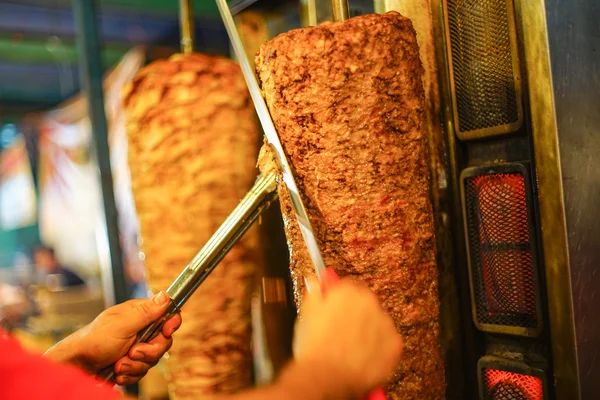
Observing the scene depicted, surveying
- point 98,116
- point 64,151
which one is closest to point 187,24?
point 98,116

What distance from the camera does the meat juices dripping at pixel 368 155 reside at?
1150 millimetres

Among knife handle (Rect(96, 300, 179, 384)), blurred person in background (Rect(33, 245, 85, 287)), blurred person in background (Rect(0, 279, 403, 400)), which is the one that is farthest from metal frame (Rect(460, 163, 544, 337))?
blurred person in background (Rect(33, 245, 85, 287))

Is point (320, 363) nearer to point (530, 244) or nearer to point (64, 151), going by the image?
point (530, 244)

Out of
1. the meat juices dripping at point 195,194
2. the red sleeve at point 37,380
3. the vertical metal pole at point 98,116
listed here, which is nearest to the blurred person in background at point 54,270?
the vertical metal pole at point 98,116

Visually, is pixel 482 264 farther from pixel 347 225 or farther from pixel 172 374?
pixel 172 374

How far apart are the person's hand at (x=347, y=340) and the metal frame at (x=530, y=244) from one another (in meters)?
0.42

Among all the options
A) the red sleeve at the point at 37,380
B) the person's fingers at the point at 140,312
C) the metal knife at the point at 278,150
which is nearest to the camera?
the red sleeve at the point at 37,380

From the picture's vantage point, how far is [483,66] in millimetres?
1305

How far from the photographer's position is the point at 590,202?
1131 millimetres

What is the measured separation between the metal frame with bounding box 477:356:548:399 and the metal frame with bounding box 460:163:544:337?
7cm

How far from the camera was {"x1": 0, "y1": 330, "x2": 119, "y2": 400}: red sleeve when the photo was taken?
0.71m

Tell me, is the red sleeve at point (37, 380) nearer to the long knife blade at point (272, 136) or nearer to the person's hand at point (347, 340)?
the person's hand at point (347, 340)

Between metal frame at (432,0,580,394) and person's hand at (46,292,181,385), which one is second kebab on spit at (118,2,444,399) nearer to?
metal frame at (432,0,580,394)

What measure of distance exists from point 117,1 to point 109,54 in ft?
4.73
